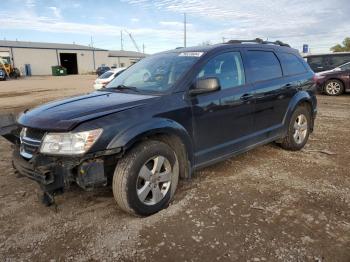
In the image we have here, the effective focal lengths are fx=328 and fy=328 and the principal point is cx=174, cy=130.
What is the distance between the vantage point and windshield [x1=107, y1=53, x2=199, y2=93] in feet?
12.9

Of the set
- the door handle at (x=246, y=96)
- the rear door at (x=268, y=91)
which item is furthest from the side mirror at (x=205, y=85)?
the rear door at (x=268, y=91)

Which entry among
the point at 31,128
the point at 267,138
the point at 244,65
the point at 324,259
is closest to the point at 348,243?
the point at 324,259

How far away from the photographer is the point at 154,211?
11.5ft

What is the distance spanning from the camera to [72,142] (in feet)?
9.77

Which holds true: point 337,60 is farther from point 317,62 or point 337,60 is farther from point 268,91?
point 268,91

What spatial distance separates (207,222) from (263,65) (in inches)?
105

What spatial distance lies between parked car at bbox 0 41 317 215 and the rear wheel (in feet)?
32.8

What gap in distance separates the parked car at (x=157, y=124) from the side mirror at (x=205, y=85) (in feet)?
0.04

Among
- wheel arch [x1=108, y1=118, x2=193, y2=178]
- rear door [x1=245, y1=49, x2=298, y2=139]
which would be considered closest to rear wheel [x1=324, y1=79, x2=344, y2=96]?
rear door [x1=245, y1=49, x2=298, y2=139]

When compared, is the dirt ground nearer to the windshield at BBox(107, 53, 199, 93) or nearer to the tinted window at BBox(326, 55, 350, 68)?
the windshield at BBox(107, 53, 199, 93)

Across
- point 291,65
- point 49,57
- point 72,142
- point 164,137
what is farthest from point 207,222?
point 49,57

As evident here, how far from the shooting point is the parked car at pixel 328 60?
14.7m

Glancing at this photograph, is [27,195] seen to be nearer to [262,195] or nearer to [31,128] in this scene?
[31,128]

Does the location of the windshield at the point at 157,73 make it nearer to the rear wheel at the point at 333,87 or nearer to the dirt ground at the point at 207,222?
the dirt ground at the point at 207,222
